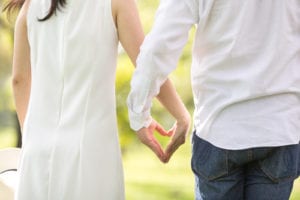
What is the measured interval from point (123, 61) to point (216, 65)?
6.84ft

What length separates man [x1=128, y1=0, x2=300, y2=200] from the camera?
1.62 metres

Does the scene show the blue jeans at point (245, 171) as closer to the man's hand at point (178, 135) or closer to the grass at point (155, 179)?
the man's hand at point (178, 135)

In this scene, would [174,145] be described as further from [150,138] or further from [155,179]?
[155,179]

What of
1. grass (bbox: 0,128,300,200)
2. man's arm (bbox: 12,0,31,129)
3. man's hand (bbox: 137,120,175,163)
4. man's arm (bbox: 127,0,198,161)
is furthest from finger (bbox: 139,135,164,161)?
grass (bbox: 0,128,300,200)

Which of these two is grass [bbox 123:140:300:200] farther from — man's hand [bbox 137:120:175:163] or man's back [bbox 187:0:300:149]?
man's back [bbox 187:0:300:149]

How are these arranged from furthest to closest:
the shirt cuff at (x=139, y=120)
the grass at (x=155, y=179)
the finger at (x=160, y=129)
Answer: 1. the grass at (x=155, y=179)
2. the finger at (x=160, y=129)
3. the shirt cuff at (x=139, y=120)

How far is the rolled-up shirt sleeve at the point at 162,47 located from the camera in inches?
63.9

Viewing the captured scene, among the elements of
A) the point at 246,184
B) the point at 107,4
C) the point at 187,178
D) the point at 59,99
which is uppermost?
the point at 107,4

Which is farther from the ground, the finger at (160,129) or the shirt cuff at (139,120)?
the shirt cuff at (139,120)

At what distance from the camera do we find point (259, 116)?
1.65 m

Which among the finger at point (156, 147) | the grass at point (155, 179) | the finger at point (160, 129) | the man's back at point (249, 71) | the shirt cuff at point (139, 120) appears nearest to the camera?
the man's back at point (249, 71)

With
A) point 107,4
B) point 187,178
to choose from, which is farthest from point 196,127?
point 187,178

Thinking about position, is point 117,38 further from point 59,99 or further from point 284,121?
point 284,121

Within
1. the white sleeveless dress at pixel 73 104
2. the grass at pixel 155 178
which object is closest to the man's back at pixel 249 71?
the white sleeveless dress at pixel 73 104
